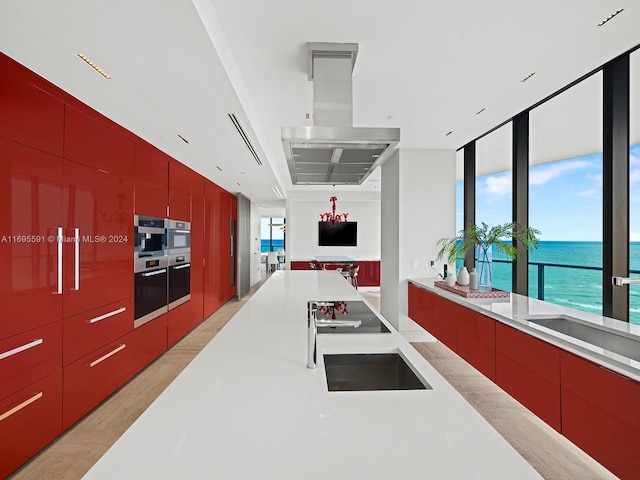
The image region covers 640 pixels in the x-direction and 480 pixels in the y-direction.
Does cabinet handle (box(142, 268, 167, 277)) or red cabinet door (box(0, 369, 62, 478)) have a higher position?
cabinet handle (box(142, 268, 167, 277))

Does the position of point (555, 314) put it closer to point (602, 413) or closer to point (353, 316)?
point (602, 413)

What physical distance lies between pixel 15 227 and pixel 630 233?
3.80 m

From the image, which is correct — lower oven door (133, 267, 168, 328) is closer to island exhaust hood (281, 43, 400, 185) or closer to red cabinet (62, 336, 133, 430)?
red cabinet (62, 336, 133, 430)

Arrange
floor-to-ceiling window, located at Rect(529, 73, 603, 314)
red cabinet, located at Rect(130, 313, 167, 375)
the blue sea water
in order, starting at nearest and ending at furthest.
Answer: red cabinet, located at Rect(130, 313, 167, 375), floor-to-ceiling window, located at Rect(529, 73, 603, 314), the blue sea water

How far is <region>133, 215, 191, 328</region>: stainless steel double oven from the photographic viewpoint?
3.31 meters

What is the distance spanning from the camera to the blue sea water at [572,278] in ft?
39.2

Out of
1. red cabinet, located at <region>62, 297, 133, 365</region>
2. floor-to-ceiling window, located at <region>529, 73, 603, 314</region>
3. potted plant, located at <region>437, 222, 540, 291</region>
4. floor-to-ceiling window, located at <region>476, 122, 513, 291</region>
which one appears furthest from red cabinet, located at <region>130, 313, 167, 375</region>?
floor-to-ceiling window, located at <region>529, 73, 603, 314</region>

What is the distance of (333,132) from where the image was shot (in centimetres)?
197

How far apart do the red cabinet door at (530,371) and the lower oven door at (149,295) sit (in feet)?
10.4

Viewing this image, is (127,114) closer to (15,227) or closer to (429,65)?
(15,227)

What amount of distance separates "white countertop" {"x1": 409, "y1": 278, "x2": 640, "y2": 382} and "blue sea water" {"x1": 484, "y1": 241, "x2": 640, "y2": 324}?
310 inches

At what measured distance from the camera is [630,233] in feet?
7.54

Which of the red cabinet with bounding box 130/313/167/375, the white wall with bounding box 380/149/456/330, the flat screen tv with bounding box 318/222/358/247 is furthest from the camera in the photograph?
A: the flat screen tv with bounding box 318/222/358/247

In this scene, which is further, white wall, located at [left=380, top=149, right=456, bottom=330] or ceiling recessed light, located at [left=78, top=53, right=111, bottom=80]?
white wall, located at [left=380, top=149, right=456, bottom=330]
